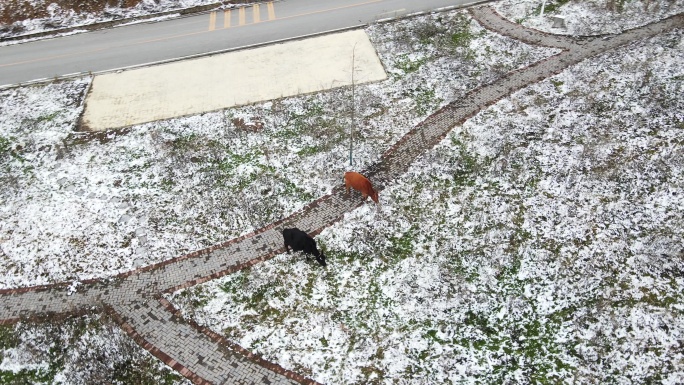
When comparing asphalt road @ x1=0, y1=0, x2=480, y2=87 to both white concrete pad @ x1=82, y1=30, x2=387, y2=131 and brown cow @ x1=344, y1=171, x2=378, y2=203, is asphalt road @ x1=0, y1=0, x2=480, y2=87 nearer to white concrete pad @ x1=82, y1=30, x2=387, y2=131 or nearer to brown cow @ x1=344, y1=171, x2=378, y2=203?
white concrete pad @ x1=82, y1=30, x2=387, y2=131

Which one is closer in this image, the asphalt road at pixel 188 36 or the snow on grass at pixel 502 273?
the snow on grass at pixel 502 273

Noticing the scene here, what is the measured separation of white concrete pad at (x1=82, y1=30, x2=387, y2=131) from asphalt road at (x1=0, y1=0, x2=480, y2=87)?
41.6 inches

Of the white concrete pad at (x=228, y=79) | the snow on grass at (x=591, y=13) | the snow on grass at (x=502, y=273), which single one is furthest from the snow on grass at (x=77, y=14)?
the snow on grass at (x=502, y=273)

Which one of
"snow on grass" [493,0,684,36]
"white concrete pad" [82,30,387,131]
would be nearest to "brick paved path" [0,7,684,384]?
"white concrete pad" [82,30,387,131]

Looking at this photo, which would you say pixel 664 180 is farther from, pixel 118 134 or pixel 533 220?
pixel 118 134

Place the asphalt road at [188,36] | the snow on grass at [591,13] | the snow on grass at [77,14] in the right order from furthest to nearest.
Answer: the snow on grass at [77,14]
the asphalt road at [188,36]
the snow on grass at [591,13]

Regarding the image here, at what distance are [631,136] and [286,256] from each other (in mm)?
10716

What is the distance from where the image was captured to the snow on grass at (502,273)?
10008 millimetres

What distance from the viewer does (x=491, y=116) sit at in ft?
51.8

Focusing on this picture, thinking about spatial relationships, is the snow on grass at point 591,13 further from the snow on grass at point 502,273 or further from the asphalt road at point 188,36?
the snow on grass at point 502,273

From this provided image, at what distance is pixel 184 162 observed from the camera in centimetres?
1514

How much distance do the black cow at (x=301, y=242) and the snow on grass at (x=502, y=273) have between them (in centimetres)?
36

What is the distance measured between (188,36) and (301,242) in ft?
47.0

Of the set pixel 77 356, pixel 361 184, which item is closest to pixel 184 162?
pixel 361 184
